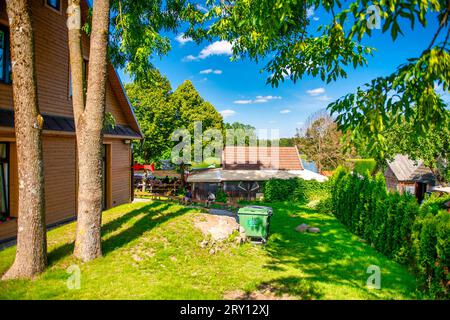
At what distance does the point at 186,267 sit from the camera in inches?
285

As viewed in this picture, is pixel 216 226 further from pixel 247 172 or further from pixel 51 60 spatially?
pixel 247 172

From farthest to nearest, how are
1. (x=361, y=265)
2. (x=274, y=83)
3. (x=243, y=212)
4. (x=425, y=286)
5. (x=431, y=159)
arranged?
(x=431, y=159) < (x=243, y=212) < (x=361, y=265) < (x=425, y=286) < (x=274, y=83)

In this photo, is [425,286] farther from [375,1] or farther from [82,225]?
[82,225]

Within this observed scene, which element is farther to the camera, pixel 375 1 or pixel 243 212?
pixel 243 212

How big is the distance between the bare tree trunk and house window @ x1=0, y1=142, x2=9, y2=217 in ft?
13.9

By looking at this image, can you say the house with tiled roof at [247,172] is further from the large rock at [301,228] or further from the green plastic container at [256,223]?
the green plastic container at [256,223]

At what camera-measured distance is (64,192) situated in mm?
11180

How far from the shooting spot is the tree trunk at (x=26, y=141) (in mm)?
5648

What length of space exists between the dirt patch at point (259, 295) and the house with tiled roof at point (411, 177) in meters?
27.4

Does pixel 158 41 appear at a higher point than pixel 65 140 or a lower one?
higher

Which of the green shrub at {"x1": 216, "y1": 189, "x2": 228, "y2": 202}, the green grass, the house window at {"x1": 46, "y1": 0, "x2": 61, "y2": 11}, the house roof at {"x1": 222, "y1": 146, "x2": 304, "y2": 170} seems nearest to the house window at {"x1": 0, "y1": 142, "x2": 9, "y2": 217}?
the green grass

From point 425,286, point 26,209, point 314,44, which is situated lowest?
point 425,286

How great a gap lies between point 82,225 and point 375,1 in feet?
22.9

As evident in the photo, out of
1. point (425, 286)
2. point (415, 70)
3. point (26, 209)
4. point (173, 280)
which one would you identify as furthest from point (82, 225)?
point (425, 286)
